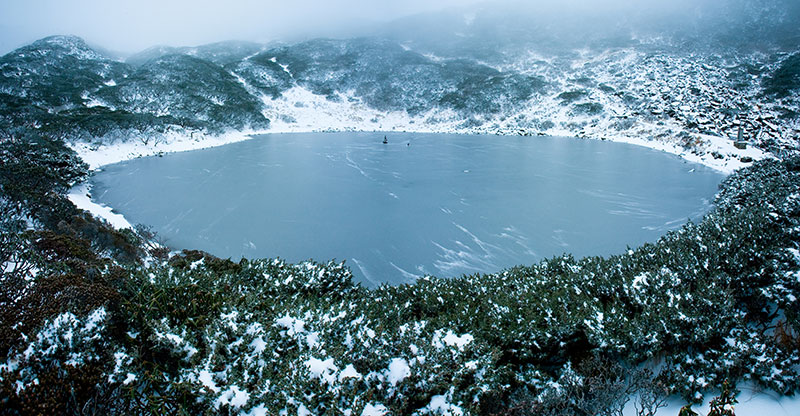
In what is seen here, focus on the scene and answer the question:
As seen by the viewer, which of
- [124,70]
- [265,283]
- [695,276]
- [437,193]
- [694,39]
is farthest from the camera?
[694,39]

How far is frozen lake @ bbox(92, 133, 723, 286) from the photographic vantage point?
12.0 meters

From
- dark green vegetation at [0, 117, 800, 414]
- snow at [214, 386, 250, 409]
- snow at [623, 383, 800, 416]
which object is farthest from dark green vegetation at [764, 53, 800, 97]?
snow at [214, 386, 250, 409]

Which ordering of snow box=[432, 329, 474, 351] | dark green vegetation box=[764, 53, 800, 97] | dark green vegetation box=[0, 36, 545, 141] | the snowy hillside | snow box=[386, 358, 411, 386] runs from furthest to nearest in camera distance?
dark green vegetation box=[764, 53, 800, 97]
the snowy hillside
dark green vegetation box=[0, 36, 545, 141]
snow box=[432, 329, 474, 351]
snow box=[386, 358, 411, 386]

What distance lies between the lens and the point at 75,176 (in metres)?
20.0

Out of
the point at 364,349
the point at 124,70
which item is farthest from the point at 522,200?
the point at 124,70

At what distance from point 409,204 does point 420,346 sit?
1340 centimetres

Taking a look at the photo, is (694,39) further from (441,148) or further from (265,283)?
(265,283)

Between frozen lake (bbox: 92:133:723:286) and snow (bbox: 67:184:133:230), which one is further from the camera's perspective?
snow (bbox: 67:184:133:230)

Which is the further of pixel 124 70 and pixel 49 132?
pixel 124 70

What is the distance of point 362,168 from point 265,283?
20866 millimetres

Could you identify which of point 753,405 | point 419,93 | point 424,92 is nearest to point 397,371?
point 753,405

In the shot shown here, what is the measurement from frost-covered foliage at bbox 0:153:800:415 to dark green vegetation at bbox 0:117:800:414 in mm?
21

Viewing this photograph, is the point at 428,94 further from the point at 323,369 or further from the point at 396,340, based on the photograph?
the point at 323,369

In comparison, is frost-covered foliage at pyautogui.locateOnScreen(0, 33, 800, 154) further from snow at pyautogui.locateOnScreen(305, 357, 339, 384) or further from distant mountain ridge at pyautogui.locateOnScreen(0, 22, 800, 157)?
snow at pyautogui.locateOnScreen(305, 357, 339, 384)
